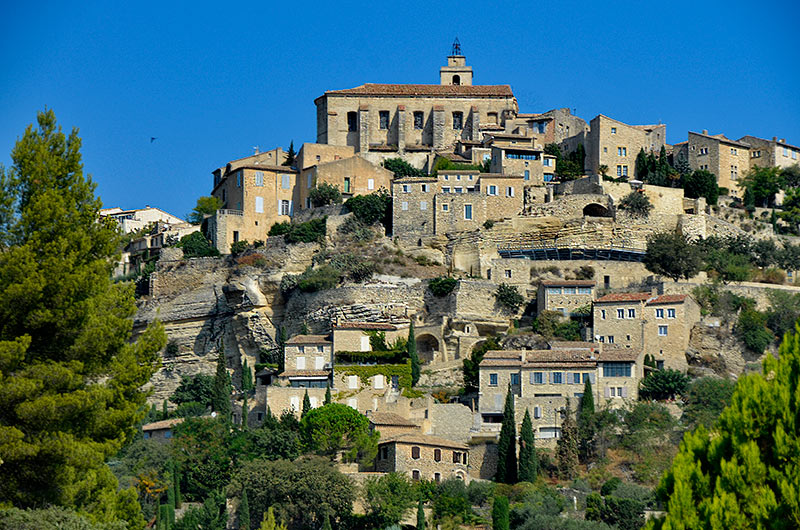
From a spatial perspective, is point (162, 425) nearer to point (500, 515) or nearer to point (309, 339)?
point (309, 339)

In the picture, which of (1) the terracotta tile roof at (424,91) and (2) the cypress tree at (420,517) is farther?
(1) the terracotta tile roof at (424,91)

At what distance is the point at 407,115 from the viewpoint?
300 feet

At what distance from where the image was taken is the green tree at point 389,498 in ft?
162

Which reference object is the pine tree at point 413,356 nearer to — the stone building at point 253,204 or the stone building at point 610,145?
the stone building at point 253,204

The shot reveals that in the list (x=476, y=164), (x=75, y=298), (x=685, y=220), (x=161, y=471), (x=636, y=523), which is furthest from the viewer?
(x=476, y=164)

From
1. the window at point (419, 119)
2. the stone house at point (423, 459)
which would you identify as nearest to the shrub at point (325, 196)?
the window at point (419, 119)

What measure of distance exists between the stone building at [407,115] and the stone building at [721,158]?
13.6 meters

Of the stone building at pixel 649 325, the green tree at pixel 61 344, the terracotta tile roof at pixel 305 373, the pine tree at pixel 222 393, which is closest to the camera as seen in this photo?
the green tree at pixel 61 344

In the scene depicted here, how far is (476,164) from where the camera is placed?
8262cm

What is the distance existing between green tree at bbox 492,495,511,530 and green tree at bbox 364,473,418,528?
4.28 m

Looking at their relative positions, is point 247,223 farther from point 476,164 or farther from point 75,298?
point 75,298

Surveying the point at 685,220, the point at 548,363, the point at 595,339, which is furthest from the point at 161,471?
the point at 685,220

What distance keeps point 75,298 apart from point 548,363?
37.6 m

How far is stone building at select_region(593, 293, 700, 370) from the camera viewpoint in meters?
62.6
